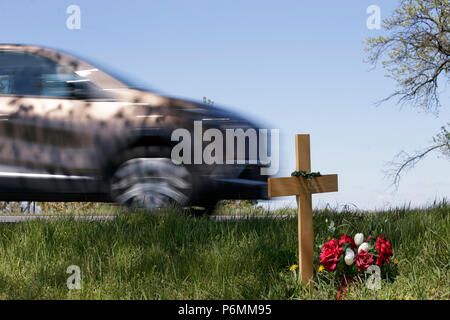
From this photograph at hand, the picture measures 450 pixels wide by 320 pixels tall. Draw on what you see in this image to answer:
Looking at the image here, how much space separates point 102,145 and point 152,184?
30.1 inches

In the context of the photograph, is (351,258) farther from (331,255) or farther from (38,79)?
(38,79)

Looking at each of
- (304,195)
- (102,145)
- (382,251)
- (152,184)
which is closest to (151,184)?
(152,184)

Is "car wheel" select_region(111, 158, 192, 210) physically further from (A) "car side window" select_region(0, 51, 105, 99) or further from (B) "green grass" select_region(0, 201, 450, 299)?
(A) "car side window" select_region(0, 51, 105, 99)

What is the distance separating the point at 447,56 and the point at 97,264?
12.7 metres

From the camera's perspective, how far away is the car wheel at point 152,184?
17.1 ft

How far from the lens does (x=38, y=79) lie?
5.86m

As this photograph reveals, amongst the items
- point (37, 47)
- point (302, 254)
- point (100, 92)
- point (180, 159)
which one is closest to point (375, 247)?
point (302, 254)

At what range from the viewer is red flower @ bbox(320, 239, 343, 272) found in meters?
3.71

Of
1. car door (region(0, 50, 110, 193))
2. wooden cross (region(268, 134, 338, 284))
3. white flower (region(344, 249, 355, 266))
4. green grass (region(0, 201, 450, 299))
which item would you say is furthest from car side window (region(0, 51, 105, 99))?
white flower (region(344, 249, 355, 266))

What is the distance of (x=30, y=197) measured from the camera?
18.7 ft

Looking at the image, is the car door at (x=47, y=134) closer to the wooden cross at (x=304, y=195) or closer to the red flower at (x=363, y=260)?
the wooden cross at (x=304, y=195)

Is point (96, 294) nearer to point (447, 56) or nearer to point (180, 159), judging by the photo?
point (180, 159)

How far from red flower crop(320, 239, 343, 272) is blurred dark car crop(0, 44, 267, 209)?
1656 millimetres

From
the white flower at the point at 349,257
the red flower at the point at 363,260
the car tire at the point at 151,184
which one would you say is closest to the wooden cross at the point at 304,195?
the white flower at the point at 349,257
